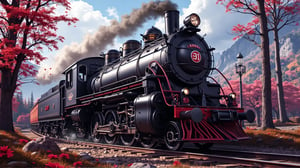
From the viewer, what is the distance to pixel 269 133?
9.34m

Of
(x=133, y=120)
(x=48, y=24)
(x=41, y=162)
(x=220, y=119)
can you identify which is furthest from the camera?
(x=48, y=24)

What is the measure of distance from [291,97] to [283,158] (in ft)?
152

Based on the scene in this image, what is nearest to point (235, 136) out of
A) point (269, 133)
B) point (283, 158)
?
point (283, 158)

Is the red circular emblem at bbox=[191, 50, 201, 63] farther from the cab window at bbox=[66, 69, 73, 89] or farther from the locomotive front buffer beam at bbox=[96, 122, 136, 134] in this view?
the cab window at bbox=[66, 69, 73, 89]

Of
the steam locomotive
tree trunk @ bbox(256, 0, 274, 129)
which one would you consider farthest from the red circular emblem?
tree trunk @ bbox(256, 0, 274, 129)

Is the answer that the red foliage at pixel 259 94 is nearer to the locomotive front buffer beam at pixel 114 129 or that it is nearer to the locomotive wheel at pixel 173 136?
the locomotive front buffer beam at pixel 114 129

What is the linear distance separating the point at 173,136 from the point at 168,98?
1.02 metres

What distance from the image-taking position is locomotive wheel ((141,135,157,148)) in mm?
7839

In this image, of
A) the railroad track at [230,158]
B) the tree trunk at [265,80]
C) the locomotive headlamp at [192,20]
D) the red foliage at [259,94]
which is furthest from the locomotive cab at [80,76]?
the red foliage at [259,94]

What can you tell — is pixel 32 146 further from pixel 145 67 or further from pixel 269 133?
pixel 269 133

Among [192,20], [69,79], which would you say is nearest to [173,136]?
[192,20]

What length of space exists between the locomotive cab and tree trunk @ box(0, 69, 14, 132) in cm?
260

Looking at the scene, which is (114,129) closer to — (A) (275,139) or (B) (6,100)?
Result: (A) (275,139)

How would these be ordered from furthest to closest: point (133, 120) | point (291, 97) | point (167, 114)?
point (291, 97) → point (133, 120) → point (167, 114)
